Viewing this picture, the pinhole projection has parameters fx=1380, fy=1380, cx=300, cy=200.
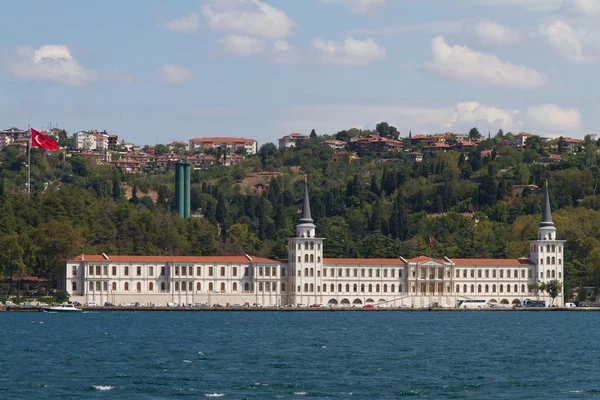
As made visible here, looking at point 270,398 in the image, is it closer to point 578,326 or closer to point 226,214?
point 578,326

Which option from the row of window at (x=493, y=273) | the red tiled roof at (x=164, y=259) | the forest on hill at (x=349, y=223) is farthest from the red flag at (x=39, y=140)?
the row of window at (x=493, y=273)

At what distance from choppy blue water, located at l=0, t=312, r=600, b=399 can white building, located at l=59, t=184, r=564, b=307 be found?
21088mm

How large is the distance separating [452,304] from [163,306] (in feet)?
91.9

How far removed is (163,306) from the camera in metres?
123

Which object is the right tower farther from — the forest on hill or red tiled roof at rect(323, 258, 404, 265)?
red tiled roof at rect(323, 258, 404, 265)

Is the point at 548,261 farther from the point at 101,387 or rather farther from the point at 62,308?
the point at 101,387

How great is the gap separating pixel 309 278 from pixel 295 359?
2594 inches

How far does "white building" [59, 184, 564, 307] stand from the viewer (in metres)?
124

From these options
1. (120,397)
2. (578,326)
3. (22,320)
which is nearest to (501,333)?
(578,326)

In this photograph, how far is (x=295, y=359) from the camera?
207 feet

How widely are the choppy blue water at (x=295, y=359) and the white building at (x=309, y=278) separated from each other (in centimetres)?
2109

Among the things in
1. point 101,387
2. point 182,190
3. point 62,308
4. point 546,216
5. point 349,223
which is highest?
point 182,190

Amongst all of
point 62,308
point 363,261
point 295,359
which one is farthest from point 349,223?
point 295,359

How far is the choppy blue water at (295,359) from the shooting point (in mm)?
50344
